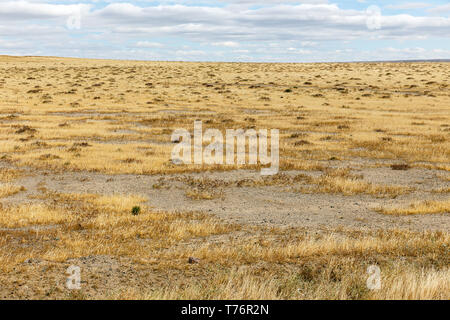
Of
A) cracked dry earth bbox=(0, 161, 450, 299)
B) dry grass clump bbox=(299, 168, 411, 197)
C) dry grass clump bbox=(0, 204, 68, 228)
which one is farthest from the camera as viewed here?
dry grass clump bbox=(299, 168, 411, 197)

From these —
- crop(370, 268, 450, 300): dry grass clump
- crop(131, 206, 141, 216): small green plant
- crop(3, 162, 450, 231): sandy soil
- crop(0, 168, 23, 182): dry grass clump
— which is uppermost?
crop(370, 268, 450, 300): dry grass clump

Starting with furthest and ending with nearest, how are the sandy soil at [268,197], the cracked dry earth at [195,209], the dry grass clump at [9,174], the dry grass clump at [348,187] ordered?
1. the dry grass clump at [9,174]
2. the dry grass clump at [348,187]
3. the sandy soil at [268,197]
4. the cracked dry earth at [195,209]

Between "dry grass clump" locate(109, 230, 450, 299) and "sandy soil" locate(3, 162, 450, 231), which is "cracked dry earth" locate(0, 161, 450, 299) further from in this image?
"dry grass clump" locate(109, 230, 450, 299)

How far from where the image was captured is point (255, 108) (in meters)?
45.3

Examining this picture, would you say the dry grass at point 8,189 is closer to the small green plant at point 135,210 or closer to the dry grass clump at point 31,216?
the dry grass clump at point 31,216

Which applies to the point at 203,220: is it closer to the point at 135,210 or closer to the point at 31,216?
the point at 135,210

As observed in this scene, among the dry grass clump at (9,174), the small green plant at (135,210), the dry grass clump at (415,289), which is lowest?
the small green plant at (135,210)

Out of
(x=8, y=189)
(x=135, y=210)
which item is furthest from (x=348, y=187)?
(x=8, y=189)

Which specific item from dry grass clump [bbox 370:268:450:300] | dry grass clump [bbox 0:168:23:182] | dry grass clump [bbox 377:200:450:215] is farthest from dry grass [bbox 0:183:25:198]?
dry grass clump [bbox 370:268:450:300]

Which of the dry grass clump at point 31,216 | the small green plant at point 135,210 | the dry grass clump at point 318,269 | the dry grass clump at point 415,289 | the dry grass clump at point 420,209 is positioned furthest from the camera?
the dry grass clump at point 420,209

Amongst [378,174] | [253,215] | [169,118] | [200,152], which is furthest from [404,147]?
[169,118]

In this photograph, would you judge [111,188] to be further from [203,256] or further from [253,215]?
[203,256]

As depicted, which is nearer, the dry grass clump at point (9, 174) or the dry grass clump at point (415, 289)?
the dry grass clump at point (415, 289)

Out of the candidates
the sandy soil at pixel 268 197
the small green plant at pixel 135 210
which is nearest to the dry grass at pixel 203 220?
the small green plant at pixel 135 210
